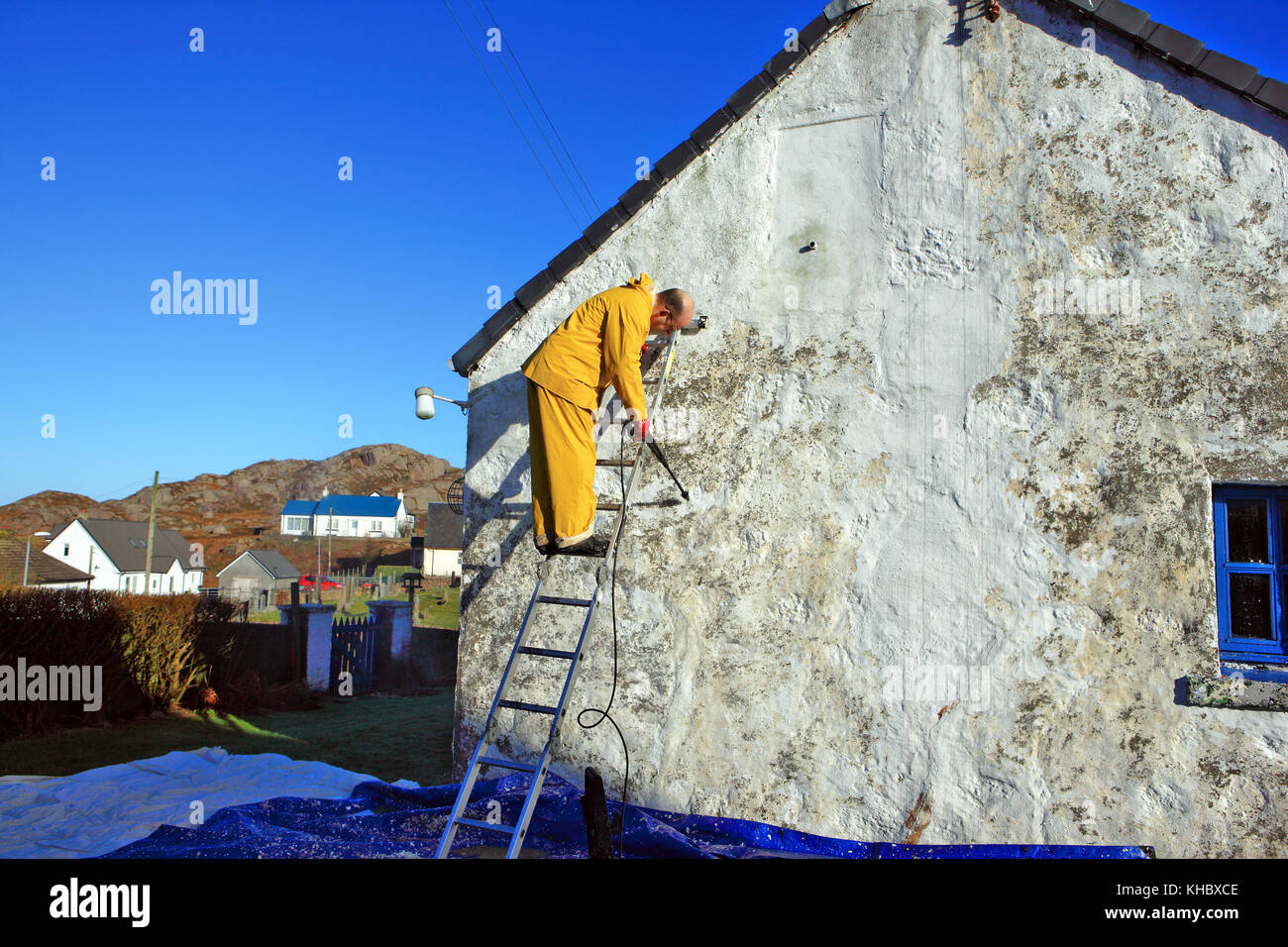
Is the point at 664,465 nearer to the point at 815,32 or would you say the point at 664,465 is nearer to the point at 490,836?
the point at 490,836

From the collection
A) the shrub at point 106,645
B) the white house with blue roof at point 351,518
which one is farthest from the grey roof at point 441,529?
the shrub at point 106,645

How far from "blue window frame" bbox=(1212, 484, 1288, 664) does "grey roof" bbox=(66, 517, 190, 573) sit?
157 ft

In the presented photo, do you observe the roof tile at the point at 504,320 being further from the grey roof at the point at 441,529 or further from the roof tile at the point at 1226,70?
the grey roof at the point at 441,529

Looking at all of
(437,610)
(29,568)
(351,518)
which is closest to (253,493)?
(351,518)

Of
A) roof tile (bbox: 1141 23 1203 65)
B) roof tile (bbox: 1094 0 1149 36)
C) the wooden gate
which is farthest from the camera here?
the wooden gate

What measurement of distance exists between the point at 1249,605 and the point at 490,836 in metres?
4.75

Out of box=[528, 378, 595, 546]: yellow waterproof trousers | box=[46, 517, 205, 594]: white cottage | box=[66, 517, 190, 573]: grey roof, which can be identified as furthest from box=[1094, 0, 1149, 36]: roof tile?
box=[46, 517, 205, 594]: white cottage

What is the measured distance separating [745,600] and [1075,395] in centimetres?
241

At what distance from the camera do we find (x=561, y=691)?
196 inches

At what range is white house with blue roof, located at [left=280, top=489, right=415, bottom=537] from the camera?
229ft

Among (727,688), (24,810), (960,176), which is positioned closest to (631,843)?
(727,688)

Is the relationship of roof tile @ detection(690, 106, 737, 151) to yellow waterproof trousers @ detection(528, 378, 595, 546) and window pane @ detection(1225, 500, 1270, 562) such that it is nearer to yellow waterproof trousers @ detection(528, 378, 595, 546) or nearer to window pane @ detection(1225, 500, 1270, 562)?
yellow waterproof trousers @ detection(528, 378, 595, 546)

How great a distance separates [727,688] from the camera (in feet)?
15.4
